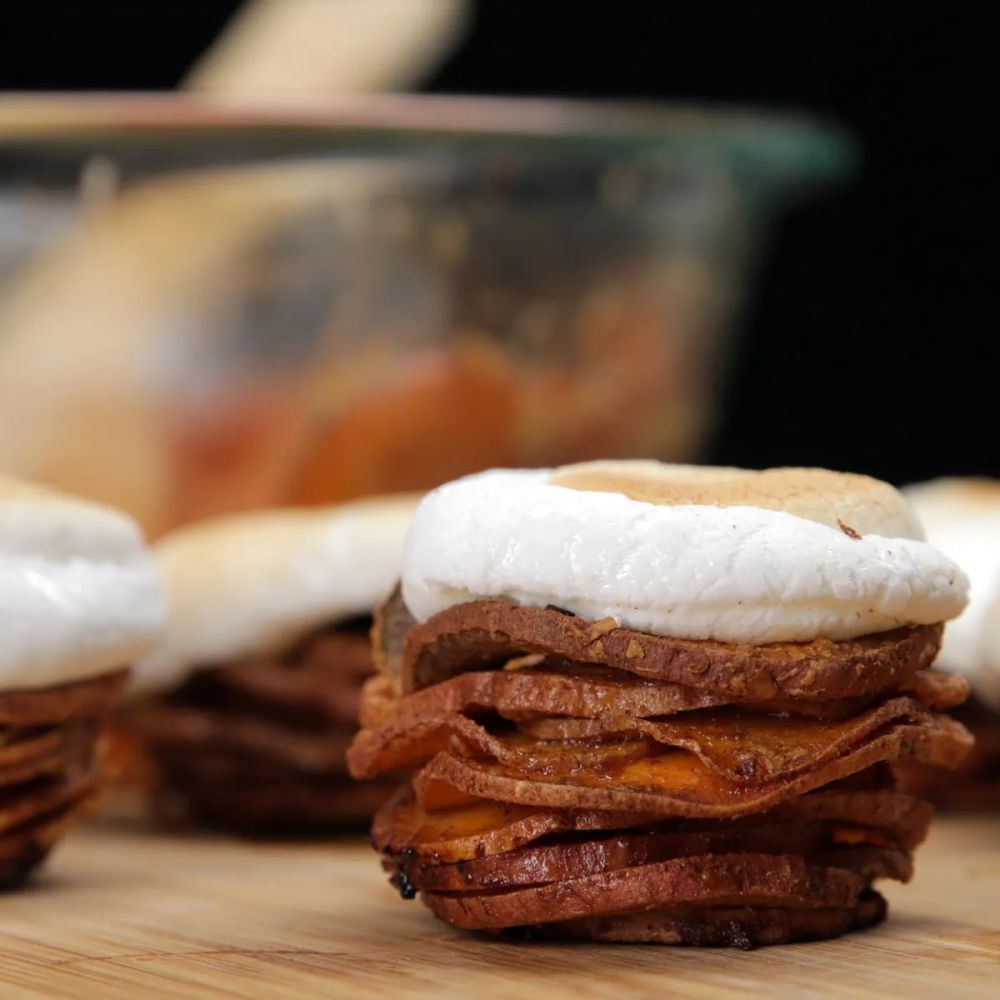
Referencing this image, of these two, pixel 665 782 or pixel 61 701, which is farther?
pixel 61 701

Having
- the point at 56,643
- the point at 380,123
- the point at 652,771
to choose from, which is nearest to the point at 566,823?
the point at 652,771

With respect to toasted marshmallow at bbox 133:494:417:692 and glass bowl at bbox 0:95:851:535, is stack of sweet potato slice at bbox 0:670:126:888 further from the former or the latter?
glass bowl at bbox 0:95:851:535

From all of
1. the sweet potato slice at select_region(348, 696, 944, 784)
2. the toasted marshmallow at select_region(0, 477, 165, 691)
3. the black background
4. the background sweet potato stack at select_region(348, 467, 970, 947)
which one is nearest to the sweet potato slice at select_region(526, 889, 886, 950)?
the background sweet potato stack at select_region(348, 467, 970, 947)

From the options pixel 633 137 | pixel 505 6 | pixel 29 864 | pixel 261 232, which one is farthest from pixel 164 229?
pixel 505 6

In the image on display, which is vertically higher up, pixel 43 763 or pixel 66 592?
pixel 66 592

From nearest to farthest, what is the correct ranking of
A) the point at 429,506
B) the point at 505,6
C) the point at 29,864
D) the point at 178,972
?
1. the point at 178,972
2. the point at 429,506
3. the point at 29,864
4. the point at 505,6

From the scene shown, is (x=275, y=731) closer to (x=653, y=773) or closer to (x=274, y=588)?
(x=274, y=588)

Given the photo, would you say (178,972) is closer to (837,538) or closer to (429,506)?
(429,506)
